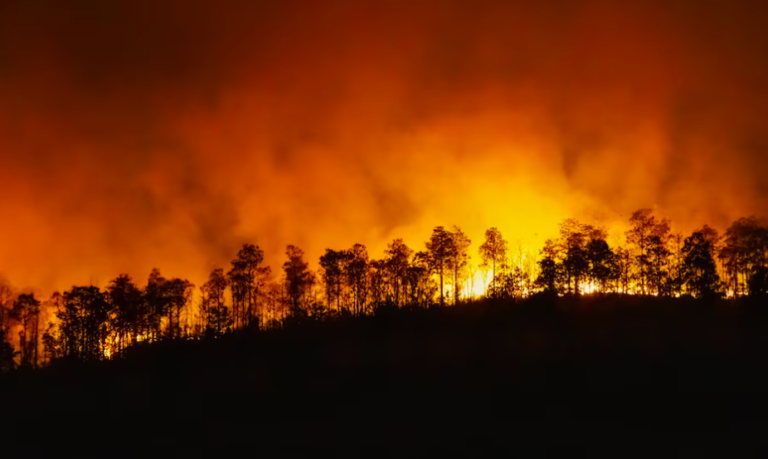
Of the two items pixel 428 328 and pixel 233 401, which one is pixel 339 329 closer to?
pixel 428 328

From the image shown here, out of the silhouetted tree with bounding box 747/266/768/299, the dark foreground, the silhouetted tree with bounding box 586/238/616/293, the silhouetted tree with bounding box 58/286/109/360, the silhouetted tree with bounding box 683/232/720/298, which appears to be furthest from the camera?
the silhouetted tree with bounding box 586/238/616/293

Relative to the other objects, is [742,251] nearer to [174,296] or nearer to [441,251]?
[441,251]

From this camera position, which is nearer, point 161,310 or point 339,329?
point 339,329

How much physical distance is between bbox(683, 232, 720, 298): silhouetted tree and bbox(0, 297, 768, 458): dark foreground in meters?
23.9

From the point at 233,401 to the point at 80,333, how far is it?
3673cm

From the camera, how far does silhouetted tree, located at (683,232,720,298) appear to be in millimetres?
39594

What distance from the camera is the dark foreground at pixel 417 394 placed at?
34.4ft

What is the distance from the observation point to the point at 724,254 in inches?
1855

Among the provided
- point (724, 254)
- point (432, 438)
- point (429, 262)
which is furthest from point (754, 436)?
point (724, 254)

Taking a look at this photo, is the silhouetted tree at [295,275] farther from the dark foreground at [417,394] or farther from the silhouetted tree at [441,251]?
the dark foreground at [417,394]

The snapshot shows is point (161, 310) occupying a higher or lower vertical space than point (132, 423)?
higher

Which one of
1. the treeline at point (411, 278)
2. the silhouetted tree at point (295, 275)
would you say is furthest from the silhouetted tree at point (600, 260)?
the silhouetted tree at point (295, 275)

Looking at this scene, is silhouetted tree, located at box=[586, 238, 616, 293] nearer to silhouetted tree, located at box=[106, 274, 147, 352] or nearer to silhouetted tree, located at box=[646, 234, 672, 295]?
silhouetted tree, located at box=[646, 234, 672, 295]

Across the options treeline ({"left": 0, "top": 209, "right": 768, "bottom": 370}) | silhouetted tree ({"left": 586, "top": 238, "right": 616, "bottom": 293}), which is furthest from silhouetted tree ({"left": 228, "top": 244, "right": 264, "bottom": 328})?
silhouetted tree ({"left": 586, "top": 238, "right": 616, "bottom": 293})
